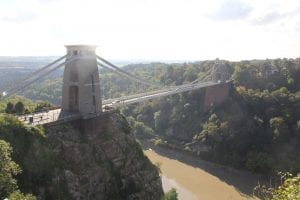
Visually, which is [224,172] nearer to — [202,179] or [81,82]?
[202,179]

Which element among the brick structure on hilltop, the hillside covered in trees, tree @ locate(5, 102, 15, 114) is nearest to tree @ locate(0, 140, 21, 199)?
tree @ locate(5, 102, 15, 114)

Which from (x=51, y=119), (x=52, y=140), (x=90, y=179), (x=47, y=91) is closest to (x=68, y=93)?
(x=51, y=119)

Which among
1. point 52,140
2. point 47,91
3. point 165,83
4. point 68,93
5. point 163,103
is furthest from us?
point 47,91

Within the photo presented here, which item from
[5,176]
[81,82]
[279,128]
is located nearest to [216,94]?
[279,128]

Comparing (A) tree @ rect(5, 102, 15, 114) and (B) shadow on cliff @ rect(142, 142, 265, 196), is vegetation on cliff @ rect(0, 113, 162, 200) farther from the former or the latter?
(B) shadow on cliff @ rect(142, 142, 265, 196)

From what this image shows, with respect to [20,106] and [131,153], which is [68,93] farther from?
[131,153]

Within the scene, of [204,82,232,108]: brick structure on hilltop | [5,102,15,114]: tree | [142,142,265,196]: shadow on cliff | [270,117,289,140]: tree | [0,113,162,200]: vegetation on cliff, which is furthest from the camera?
[204,82,232,108]: brick structure on hilltop

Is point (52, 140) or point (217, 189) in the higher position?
point (52, 140)
